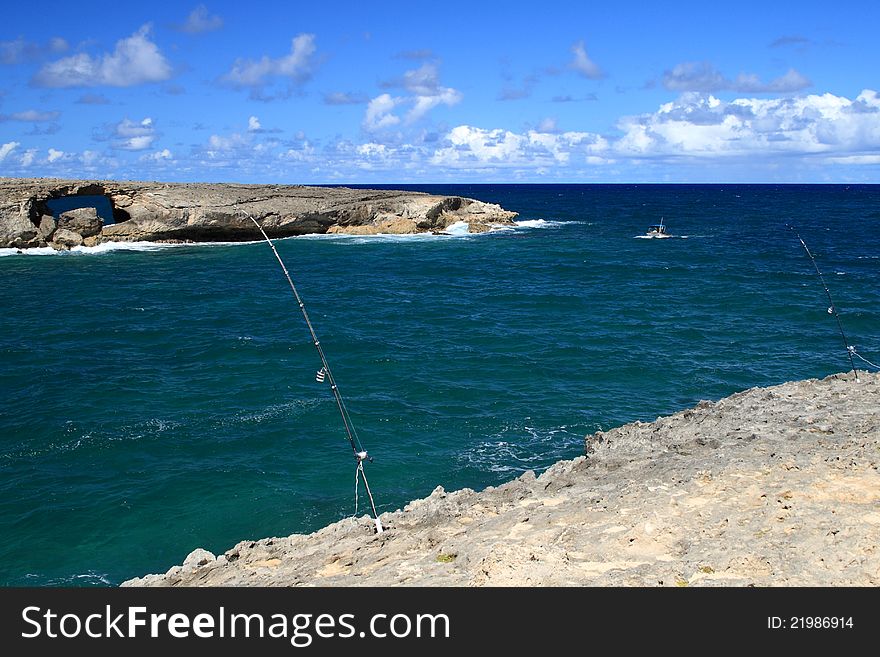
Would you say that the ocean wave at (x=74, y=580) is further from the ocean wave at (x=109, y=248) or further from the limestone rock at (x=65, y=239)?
the limestone rock at (x=65, y=239)

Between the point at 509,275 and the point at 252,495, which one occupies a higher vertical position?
the point at 509,275

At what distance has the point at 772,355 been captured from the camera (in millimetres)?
27062

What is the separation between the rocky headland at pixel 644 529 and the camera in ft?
26.4

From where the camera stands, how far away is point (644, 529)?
9.17 m

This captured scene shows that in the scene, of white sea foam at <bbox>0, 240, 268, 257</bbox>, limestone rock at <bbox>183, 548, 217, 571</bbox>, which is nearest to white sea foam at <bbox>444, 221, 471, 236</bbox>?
white sea foam at <bbox>0, 240, 268, 257</bbox>

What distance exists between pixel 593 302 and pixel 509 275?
1049 cm

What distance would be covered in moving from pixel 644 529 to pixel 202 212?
59.9m

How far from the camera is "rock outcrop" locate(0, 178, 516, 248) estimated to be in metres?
58.0

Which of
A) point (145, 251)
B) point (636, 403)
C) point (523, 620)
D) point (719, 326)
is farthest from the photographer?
point (145, 251)

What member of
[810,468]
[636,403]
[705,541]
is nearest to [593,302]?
[636,403]

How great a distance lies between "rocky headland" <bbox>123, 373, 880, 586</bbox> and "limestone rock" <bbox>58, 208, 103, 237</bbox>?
2250 inches

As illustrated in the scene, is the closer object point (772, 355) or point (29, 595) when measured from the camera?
point (29, 595)

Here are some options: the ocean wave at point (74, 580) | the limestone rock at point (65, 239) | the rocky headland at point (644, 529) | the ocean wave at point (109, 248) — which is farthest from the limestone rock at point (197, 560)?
the limestone rock at point (65, 239)

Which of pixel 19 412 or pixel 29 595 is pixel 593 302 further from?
pixel 29 595
